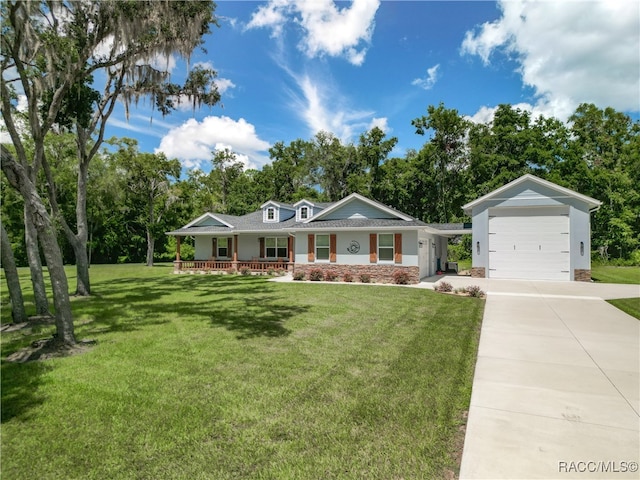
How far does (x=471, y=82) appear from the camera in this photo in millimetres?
16172

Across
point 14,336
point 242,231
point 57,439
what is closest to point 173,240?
point 242,231

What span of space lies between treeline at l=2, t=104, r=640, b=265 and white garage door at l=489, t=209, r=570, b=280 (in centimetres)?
1481

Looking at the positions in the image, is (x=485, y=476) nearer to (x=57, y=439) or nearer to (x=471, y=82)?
(x=57, y=439)

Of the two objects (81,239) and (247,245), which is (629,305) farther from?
(247,245)

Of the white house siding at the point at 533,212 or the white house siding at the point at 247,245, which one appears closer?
the white house siding at the point at 533,212

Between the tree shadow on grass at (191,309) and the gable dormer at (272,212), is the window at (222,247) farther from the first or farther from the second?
the tree shadow on grass at (191,309)

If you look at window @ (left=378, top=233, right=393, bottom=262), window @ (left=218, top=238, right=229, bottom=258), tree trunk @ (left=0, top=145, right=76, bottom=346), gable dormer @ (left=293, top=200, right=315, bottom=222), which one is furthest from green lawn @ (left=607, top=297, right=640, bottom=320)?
window @ (left=218, top=238, right=229, bottom=258)

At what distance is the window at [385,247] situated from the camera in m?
17.2

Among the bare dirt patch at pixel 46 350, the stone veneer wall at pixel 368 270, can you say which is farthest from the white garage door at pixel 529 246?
the bare dirt patch at pixel 46 350

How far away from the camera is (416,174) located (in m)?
34.5

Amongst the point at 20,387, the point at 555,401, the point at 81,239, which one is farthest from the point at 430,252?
the point at 20,387

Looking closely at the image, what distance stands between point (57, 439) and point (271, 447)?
2.13 m

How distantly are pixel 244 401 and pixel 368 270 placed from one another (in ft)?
45.1

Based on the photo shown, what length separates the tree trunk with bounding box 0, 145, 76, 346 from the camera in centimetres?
572
